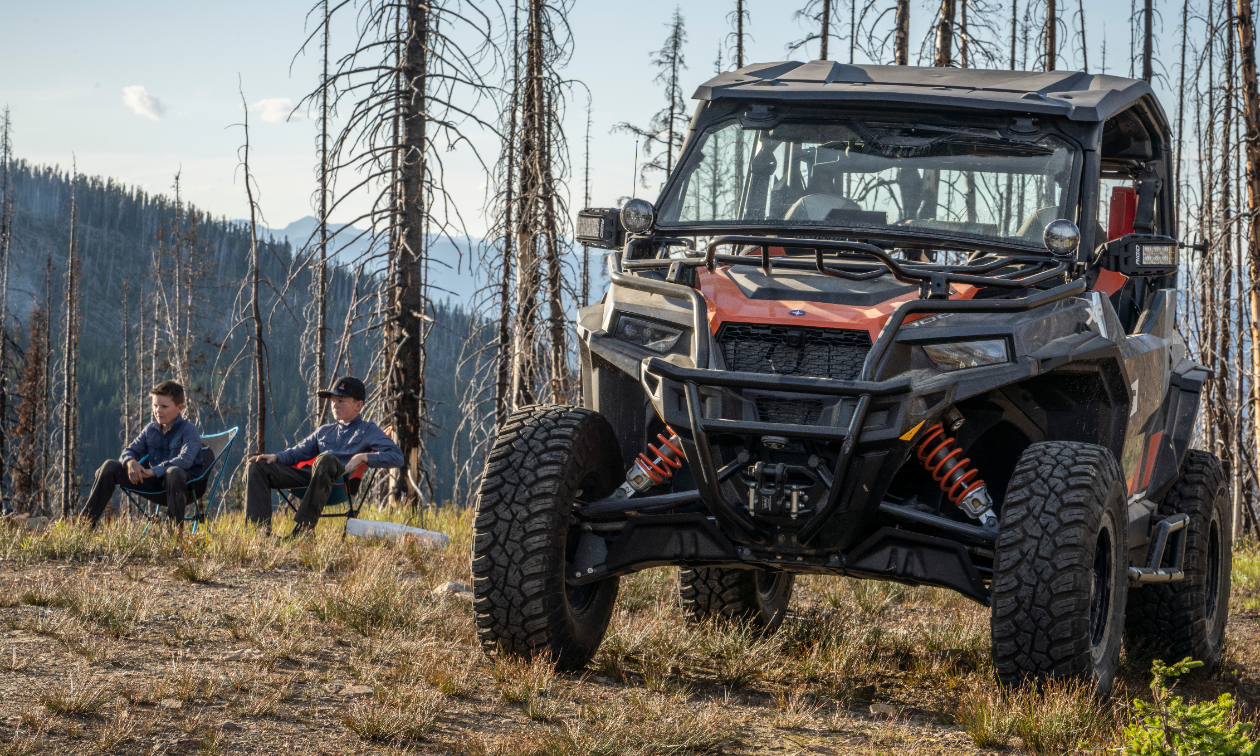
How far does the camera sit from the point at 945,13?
14.1 meters

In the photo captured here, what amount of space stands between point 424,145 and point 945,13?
6.62 m

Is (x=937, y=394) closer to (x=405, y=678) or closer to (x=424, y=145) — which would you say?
(x=405, y=678)

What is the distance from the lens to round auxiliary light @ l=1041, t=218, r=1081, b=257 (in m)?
4.81

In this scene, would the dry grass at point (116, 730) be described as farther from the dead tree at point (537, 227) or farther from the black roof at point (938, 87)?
the dead tree at point (537, 227)

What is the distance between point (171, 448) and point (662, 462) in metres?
6.26

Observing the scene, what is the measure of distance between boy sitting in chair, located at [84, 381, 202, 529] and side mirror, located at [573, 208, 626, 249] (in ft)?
15.4

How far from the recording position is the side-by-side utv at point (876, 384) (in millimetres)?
4195

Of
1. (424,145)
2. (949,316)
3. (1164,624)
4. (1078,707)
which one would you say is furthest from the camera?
(424,145)

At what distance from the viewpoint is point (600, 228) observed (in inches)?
221

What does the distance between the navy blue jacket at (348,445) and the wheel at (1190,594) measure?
576 cm

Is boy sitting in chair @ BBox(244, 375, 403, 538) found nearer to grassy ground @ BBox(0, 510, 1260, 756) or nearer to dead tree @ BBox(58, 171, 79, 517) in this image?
grassy ground @ BBox(0, 510, 1260, 756)

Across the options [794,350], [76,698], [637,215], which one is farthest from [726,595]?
[76,698]

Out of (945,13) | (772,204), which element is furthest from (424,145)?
(772,204)

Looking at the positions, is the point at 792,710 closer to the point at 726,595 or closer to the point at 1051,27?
the point at 726,595
